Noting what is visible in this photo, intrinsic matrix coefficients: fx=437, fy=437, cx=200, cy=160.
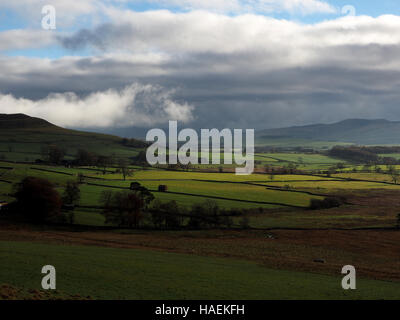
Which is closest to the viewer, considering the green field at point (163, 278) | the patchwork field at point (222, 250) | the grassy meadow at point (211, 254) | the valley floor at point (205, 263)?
the green field at point (163, 278)

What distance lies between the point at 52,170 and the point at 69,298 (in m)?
129

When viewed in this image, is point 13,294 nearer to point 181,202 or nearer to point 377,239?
point 377,239

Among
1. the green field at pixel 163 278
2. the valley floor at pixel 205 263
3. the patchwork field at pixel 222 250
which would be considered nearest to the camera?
the green field at pixel 163 278

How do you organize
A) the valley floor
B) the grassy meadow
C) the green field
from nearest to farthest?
1. the green field
2. the valley floor
3. the grassy meadow

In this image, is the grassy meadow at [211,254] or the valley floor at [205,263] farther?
the grassy meadow at [211,254]

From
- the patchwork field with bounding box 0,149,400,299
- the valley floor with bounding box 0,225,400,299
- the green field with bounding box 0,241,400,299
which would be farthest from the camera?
the patchwork field with bounding box 0,149,400,299

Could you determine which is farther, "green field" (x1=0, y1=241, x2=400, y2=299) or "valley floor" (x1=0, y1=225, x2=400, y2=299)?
"valley floor" (x1=0, y1=225, x2=400, y2=299)

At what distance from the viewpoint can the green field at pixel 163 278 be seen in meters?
33.3

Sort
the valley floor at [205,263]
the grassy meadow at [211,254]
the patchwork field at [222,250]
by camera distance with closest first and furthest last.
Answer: the valley floor at [205,263] → the grassy meadow at [211,254] → the patchwork field at [222,250]

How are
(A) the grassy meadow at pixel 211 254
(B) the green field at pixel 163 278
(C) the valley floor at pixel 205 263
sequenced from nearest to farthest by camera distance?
(B) the green field at pixel 163 278 < (C) the valley floor at pixel 205 263 < (A) the grassy meadow at pixel 211 254

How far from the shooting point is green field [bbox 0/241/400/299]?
109 feet

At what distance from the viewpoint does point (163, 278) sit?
126 feet

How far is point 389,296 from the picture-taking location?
3688 cm
